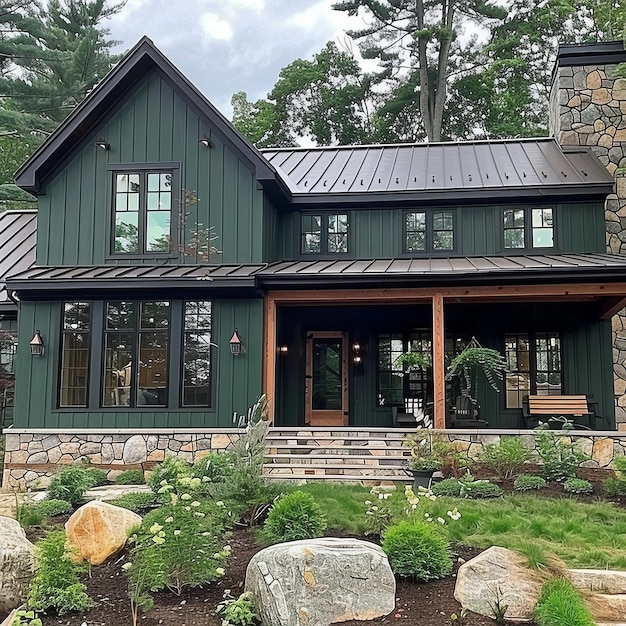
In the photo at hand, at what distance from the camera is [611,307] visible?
38.3 feet

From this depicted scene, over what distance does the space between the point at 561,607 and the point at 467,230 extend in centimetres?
900

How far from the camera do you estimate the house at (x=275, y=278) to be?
35.4 feet

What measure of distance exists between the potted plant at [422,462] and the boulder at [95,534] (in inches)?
157

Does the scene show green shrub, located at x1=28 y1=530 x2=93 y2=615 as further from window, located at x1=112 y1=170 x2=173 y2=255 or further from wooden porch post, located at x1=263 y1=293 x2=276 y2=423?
window, located at x1=112 y1=170 x2=173 y2=255

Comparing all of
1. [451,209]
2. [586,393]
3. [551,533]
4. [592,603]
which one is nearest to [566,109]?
[451,209]

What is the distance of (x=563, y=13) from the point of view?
78.8 ft

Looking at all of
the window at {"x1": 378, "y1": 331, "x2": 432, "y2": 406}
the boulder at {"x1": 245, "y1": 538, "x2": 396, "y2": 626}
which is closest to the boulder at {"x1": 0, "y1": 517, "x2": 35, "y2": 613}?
the boulder at {"x1": 245, "y1": 538, "x2": 396, "y2": 626}

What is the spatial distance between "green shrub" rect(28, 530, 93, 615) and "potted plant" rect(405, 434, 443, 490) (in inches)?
185

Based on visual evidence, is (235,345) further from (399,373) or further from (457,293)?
(399,373)

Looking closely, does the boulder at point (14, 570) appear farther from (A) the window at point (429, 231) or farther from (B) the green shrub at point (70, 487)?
(A) the window at point (429, 231)

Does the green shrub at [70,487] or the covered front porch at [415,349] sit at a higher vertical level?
the covered front porch at [415,349]

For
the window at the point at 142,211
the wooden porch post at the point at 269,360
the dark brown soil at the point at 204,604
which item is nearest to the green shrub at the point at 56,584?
the dark brown soil at the point at 204,604

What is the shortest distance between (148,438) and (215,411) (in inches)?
43.2

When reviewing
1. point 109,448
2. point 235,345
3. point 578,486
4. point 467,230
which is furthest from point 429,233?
point 109,448
